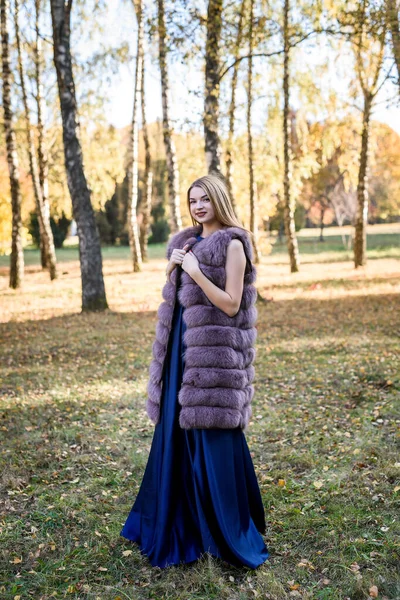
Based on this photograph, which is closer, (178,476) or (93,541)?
(178,476)

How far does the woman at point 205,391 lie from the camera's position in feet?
10.9

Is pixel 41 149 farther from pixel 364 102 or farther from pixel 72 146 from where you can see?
pixel 364 102

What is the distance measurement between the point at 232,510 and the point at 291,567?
Result: 575 mm

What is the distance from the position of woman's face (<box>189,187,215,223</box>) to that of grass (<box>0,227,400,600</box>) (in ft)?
6.67

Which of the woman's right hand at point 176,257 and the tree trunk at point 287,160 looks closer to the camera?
the woman's right hand at point 176,257

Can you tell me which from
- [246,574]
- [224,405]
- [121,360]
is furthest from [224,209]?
[121,360]

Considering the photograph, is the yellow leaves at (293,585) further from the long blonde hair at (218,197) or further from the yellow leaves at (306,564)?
the long blonde hair at (218,197)

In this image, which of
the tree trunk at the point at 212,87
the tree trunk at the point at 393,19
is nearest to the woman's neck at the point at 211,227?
the tree trunk at the point at 212,87

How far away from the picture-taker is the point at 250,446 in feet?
18.6

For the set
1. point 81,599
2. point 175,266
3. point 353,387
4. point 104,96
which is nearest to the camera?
point 81,599

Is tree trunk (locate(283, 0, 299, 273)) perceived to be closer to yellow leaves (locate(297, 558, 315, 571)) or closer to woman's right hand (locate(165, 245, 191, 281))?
woman's right hand (locate(165, 245, 191, 281))

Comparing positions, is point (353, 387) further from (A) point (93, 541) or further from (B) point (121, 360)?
(A) point (93, 541)

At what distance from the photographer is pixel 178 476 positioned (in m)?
3.55

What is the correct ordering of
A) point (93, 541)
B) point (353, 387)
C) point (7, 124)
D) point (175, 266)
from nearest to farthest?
point (175, 266)
point (93, 541)
point (353, 387)
point (7, 124)
